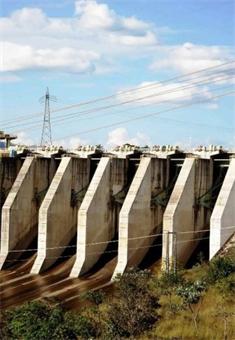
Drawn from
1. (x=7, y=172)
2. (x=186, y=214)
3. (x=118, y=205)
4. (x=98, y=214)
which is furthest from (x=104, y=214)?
(x=7, y=172)

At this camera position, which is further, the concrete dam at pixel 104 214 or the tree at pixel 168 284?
the concrete dam at pixel 104 214

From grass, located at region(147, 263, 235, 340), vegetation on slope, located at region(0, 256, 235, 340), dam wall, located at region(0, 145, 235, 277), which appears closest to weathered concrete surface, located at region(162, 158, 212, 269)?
dam wall, located at region(0, 145, 235, 277)

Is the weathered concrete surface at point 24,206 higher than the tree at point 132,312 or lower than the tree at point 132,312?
higher

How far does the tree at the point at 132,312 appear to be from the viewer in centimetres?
2164

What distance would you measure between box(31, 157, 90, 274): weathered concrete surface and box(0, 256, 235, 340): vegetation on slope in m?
11.3

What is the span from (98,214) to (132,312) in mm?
15028

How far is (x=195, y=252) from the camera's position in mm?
34625

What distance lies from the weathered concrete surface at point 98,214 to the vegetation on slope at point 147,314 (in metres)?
9.07

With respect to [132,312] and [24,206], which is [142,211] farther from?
[132,312]

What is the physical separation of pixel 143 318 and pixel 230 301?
5038mm

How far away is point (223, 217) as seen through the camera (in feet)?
106

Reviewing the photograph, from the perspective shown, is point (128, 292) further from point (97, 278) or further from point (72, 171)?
point (72, 171)

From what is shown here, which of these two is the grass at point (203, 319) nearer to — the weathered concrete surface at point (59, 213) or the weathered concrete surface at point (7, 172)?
the weathered concrete surface at point (59, 213)

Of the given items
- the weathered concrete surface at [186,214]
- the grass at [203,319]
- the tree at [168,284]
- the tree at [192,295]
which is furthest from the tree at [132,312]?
the weathered concrete surface at [186,214]
